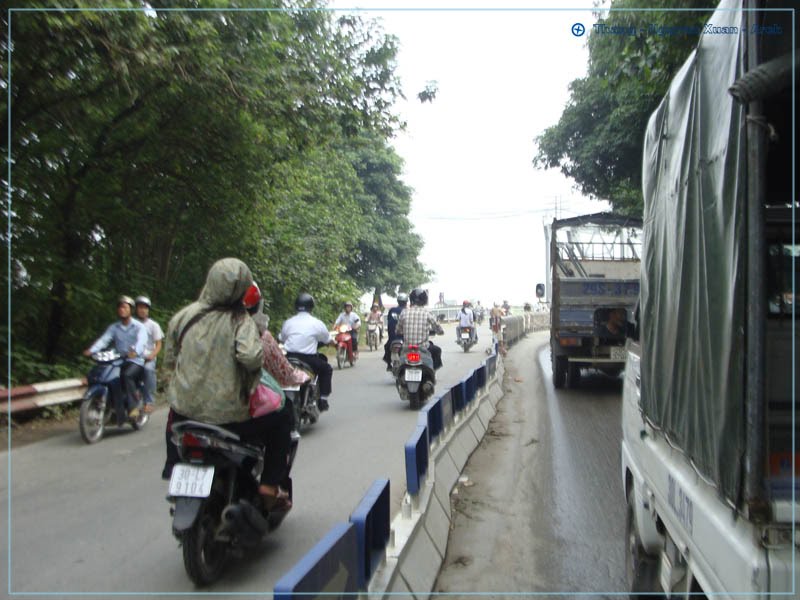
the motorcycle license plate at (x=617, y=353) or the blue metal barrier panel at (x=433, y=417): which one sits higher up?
the motorcycle license plate at (x=617, y=353)

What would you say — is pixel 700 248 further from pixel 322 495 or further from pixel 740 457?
pixel 322 495

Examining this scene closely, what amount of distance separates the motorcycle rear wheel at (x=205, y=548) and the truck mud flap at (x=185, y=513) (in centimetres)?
5

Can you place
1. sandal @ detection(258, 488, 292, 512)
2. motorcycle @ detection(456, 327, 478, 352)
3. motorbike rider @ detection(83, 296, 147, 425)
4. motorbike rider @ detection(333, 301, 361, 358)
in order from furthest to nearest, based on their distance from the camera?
motorcycle @ detection(456, 327, 478, 352), motorbike rider @ detection(333, 301, 361, 358), motorbike rider @ detection(83, 296, 147, 425), sandal @ detection(258, 488, 292, 512)

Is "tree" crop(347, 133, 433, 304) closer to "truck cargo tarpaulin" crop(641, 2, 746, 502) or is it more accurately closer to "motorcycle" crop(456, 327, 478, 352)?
"motorcycle" crop(456, 327, 478, 352)

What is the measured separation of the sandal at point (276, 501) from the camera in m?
4.39

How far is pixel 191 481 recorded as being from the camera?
12.7 feet

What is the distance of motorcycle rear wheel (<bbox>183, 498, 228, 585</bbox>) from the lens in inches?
154

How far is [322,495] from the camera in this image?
6.15m

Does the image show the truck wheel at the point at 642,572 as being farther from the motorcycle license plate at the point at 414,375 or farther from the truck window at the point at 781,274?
the motorcycle license plate at the point at 414,375

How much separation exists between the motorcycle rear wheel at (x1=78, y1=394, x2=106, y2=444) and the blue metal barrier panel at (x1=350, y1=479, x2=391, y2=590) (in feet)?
18.0

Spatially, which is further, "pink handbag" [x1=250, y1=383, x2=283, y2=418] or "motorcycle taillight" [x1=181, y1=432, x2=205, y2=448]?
"pink handbag" [x1=250, y1=383, x2=283, y2=418]

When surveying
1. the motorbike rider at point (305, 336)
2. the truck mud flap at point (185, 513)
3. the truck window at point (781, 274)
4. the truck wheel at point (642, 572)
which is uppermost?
the truck window at point (781, 274)

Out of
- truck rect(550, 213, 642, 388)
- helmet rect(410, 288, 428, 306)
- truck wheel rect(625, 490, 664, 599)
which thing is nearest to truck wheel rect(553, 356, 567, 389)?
truck rect(550, 213, 642, 388)

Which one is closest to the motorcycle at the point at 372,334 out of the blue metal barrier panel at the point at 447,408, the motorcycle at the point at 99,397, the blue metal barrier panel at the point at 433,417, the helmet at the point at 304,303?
the helmet at the point at 304,303
